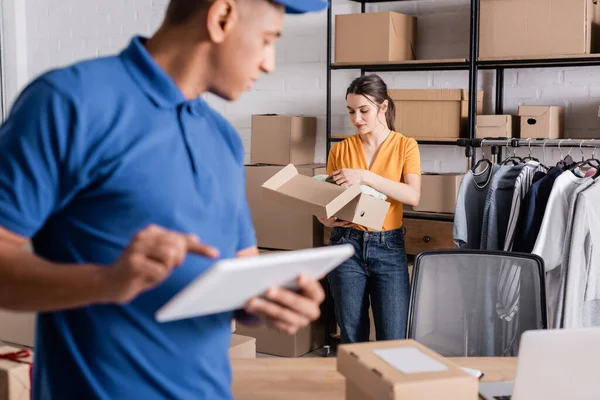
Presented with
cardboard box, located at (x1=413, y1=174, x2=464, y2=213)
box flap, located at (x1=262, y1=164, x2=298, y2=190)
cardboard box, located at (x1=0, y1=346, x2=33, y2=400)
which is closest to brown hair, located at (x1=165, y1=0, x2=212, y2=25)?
cardboard box, located at (x1=0, y1=346, x2=33, y2=400)

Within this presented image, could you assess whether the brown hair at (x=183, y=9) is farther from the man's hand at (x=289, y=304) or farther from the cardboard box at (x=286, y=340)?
the cardboard box at (x=286, y=340)

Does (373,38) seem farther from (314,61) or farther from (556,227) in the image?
(556,227)

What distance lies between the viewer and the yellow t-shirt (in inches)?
127

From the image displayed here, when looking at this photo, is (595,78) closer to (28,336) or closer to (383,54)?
(383,54)

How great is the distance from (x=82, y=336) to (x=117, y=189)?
194 mm

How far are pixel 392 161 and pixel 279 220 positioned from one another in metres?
1.07

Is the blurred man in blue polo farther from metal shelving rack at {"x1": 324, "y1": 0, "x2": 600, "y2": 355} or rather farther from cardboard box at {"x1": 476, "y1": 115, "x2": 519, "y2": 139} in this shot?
cardboard box at {"x1": 476, "y1": 115, "x2": 519, "y2": 139}

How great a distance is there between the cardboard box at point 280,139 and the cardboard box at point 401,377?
110 inches

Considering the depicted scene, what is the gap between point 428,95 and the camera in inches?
150

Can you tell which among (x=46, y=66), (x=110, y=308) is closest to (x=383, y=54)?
(x=46, y=66)

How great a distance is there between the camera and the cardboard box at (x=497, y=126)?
144 inches

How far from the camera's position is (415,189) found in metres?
3.23

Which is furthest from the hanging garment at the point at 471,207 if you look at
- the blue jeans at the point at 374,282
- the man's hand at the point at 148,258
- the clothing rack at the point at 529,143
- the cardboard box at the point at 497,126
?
the man's hand at the point at 148,258

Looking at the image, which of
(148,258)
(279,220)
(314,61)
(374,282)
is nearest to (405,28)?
(314,61)
